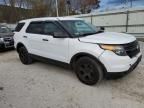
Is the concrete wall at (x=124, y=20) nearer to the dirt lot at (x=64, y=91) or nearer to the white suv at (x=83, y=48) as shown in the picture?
the dirt lot at (x=64, y=91)

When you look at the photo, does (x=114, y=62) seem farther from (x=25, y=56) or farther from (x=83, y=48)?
(x=25, y=56)

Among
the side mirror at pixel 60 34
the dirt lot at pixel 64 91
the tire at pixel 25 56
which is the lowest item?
the dirt lot at pixel 64 91

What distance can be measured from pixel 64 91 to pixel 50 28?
201 cm

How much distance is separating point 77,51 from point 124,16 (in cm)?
841

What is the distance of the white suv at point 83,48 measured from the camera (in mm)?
3732

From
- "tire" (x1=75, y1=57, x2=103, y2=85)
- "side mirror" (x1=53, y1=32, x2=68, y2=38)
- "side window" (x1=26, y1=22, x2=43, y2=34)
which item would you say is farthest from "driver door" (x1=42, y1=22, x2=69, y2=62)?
"tire" (x1=75, y1=57, x2=103, y2=85)

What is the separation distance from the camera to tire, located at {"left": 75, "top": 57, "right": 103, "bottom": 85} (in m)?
3.91

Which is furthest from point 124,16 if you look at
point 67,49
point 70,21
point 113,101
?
point 113,101

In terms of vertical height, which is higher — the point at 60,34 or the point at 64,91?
the point at 60,34

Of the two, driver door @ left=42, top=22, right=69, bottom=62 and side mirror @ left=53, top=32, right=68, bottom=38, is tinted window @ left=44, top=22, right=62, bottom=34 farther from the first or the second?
side mirror @ left=53, top=32, right=68, bottom=38

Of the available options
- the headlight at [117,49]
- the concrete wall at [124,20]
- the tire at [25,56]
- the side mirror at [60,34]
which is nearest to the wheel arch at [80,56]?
the headlight at [117,49]

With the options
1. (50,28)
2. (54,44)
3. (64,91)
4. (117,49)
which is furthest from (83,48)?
(50,28)

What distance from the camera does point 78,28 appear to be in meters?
4.92

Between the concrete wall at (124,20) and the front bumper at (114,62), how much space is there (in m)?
7.69
